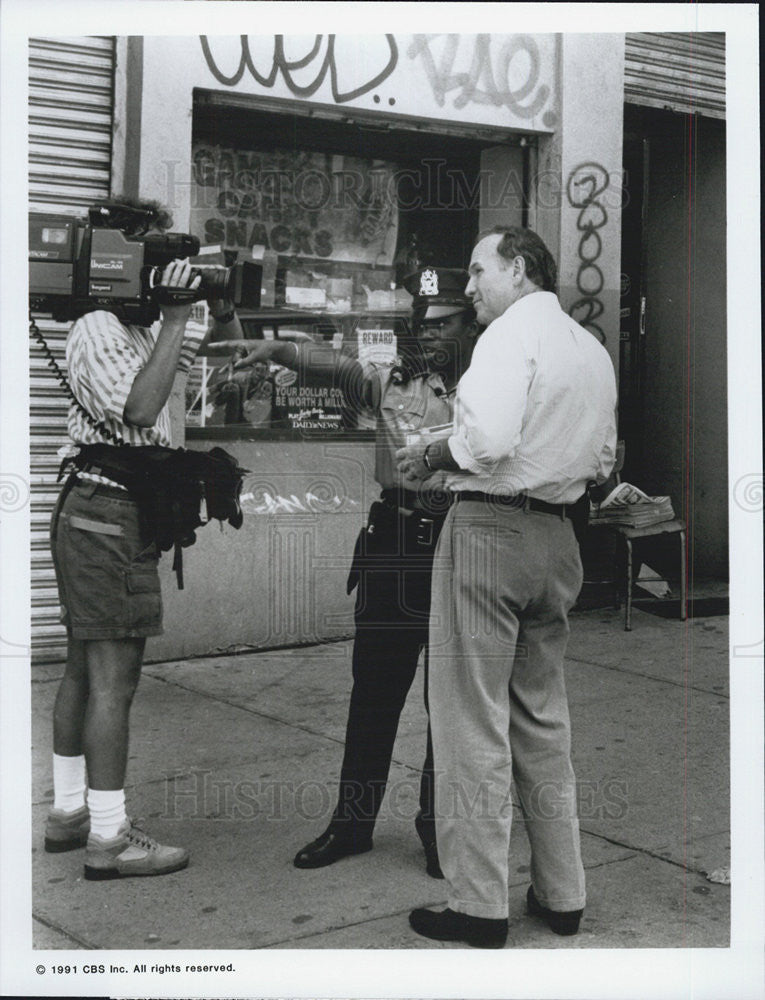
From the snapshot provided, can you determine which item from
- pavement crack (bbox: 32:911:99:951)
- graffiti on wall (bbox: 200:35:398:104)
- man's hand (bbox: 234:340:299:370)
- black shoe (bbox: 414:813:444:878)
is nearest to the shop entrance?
graffiti on wall (bbox: 200:35:398:104)

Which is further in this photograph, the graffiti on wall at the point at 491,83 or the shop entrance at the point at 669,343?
the shop entrance at the point at 669,343

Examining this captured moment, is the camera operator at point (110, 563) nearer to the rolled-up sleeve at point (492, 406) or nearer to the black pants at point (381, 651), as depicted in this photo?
the black pants at point (381, 651)

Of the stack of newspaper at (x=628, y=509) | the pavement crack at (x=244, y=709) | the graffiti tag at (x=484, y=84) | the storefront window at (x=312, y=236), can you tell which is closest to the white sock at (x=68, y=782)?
the pavement crack at (x=244, y=709)

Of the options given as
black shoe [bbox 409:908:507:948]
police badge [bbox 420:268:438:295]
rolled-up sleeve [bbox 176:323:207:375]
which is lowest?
black shoe [bbox 409:908:507:948]

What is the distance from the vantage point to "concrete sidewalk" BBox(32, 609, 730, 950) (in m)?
3.44

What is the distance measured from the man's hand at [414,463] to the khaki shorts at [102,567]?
32.4 inches

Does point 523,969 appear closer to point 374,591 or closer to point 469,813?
point 469,813

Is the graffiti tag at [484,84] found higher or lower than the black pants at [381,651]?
higher

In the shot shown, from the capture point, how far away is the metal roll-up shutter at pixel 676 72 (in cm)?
364

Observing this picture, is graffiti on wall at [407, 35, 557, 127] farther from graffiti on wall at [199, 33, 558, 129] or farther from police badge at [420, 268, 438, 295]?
police badge at [420, 268, 438, 295]

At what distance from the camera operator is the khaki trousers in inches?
36.1

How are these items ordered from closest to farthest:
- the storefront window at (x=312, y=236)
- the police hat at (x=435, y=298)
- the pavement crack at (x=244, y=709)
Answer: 1. the police hat at (x=435, y=298)
2. the pavement crack at (x=244, y=709)
3. the storefront window at (x=312, y=236)

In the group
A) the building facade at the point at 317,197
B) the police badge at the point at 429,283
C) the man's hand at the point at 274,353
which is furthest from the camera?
the man's hand at the point at 274,353

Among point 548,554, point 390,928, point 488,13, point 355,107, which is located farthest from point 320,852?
point 355,107
